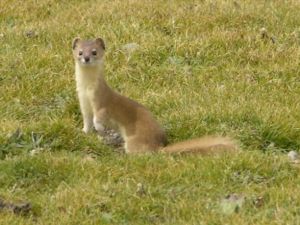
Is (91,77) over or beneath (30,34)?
over

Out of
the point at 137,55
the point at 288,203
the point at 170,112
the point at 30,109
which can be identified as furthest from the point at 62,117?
the point at 288,203

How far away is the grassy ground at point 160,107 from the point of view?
5.52 meters

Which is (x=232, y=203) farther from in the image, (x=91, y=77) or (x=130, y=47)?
(x=130, y=47)

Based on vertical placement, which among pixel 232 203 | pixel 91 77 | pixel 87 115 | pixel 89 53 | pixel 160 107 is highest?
pixel 89 53

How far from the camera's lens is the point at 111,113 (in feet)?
22.3

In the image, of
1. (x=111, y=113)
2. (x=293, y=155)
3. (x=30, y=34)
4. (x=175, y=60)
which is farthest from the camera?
(x=30, y=34)

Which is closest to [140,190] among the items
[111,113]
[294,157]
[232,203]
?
[232,203]

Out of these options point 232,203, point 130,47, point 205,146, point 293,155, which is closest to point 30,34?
point 130,47

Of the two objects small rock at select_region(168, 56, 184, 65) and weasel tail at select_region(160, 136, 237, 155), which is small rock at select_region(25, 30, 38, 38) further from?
weasel tail at select_region(160, 136, 237, 155)

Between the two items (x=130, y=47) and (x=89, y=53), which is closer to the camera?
(x=89, y=53)

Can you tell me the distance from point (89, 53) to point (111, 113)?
540 millimetres

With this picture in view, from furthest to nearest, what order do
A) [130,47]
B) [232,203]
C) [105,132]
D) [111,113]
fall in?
[130,47]
[105,132]
[111,113]
[232,203]

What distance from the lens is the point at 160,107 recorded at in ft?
24.2

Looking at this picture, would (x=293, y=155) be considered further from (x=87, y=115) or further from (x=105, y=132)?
(x=87, y=115)
